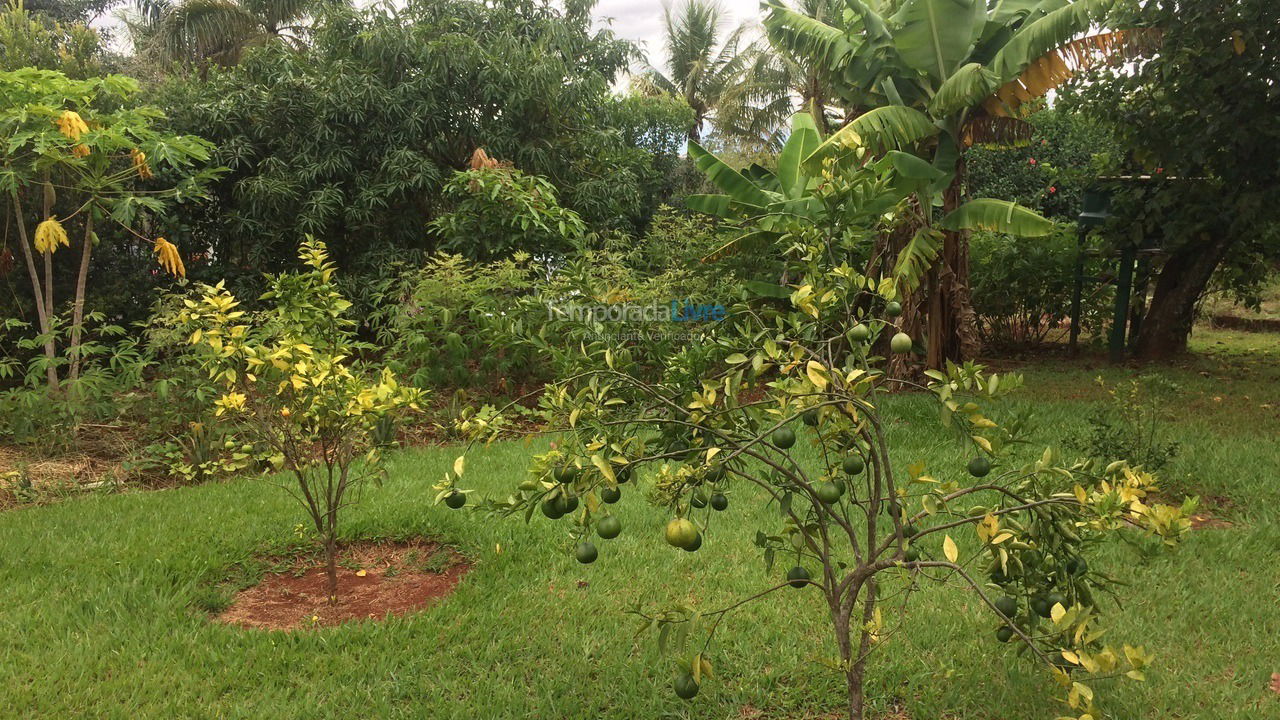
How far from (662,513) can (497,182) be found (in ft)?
17.6

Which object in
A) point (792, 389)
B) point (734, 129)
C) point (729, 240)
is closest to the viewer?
point (792, 389)

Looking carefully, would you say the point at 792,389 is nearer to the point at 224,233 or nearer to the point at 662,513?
the point at 662,513

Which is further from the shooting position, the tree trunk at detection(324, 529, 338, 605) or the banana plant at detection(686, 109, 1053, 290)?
the banana plant at detection(686, 109, 1053, 290)

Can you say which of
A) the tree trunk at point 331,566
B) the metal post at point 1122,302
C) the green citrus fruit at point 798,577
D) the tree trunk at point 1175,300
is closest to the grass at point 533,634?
the tree trunk at point 331,566

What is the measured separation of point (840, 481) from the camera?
234 cm

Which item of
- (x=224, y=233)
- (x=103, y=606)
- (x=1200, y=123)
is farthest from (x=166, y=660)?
(x=1200, y=123)

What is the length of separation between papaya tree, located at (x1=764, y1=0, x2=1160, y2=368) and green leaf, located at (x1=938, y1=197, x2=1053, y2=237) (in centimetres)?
16

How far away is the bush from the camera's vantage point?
34.8ft

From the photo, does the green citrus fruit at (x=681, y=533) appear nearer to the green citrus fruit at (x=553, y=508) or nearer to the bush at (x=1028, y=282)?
the green citrus fruit at (x=553, y=508)

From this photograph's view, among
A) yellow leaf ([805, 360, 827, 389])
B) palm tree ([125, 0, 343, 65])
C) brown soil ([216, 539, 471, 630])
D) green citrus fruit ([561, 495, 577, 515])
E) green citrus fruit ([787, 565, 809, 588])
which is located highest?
palm tree ([125, 0, 343, 65])

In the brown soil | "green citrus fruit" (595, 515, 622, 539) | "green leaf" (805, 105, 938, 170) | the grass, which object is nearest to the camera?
"green citrus fruit" (595, 515, 622, 539)

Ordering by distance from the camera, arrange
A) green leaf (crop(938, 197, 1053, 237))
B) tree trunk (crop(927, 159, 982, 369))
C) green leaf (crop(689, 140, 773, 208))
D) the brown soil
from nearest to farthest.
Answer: the brown soil < green leaf (crop(938, 197, 1053, 237)) < green leaf (crop(689, 140, 773, 208)) < tree trunk (crop(927, 159, 982, 369))

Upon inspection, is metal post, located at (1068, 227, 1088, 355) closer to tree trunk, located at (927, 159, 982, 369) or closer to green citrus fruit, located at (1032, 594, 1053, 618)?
tree trunk, located at (927, 159, 982, 369)

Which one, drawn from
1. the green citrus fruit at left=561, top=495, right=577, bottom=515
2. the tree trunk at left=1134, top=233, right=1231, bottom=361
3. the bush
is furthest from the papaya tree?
the green citrus fruit at left=561, top=495, right=577, bottom=515
